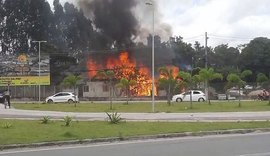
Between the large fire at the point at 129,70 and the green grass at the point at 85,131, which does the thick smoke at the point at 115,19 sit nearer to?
the large fire at the point at 129,70

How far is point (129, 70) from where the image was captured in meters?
75.4

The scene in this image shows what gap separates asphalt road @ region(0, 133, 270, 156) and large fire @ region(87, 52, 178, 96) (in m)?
53.5

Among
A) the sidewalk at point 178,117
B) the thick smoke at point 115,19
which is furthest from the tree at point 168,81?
the thick smoke at point 115,19

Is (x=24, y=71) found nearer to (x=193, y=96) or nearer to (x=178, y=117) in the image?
(x=193, y=96)

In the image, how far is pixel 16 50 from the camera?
92.6 metres

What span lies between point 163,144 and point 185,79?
104 feet

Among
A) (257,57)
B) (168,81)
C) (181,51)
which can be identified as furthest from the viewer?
(181,51)

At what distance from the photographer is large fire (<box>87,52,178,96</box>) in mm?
72312

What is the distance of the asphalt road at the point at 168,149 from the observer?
1248cm

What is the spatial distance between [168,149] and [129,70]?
6210 centimetres

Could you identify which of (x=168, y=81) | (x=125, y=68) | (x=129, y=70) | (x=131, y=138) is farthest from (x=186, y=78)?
(x=125, y=68)

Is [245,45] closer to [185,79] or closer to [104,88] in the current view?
[104,88]

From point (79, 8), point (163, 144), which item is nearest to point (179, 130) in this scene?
point (163, 144)

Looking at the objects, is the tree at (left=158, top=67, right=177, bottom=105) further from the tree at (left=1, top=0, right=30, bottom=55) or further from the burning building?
the tree at (left=1, top=0, right=30, bottom=55)
